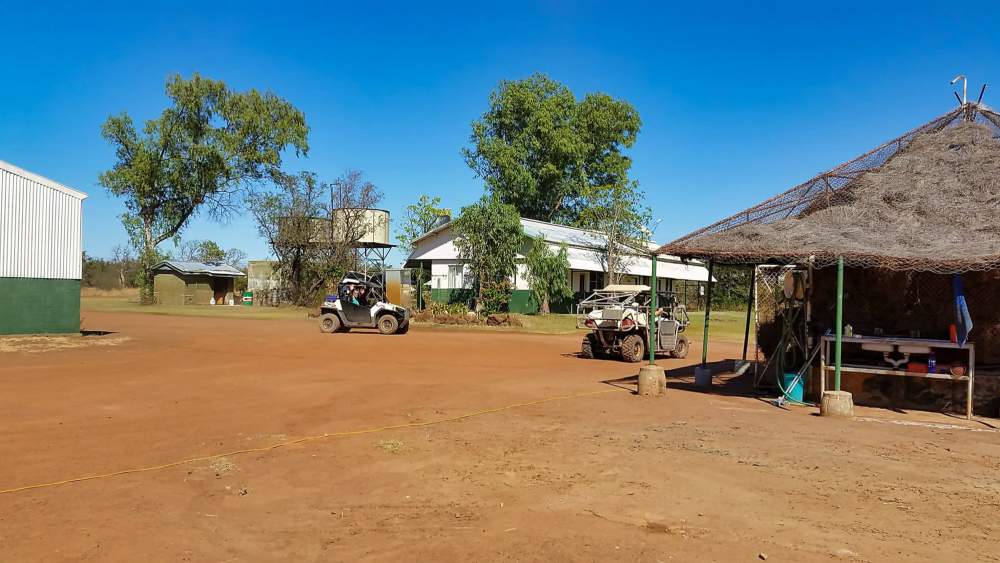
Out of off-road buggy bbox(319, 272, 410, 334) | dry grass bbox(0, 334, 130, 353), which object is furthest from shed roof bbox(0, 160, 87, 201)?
off-road buggy bbox(319, 272, 410, 334)

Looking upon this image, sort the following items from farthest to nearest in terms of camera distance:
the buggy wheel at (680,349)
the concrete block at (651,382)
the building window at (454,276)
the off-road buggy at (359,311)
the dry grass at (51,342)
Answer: the building window at (454,276) < the off-road buggy at (359,311) < the buggy wheel at (680,349) < the dry grass at (51,342) < the concrete block at (651,382)

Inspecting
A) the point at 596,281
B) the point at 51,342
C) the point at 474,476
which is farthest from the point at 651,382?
the point at 596,281

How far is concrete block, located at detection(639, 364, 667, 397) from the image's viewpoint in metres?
11.9

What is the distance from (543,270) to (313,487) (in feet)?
92.5

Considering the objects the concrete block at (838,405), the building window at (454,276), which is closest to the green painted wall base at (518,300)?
the building window at (454,276)

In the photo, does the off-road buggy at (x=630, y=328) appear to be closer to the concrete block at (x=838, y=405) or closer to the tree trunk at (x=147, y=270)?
the concrete block at (x=838, y=405)

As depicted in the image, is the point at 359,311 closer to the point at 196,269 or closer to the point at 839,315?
the point at 839,315

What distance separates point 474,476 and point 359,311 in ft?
60.0

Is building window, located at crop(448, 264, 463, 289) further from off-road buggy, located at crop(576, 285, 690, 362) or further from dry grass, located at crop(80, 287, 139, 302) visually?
dry grass, located at crop(80, 287, 139, 302)

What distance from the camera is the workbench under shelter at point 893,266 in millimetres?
10500

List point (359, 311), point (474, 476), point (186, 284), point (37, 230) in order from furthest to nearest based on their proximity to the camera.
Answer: point (186, 284) → point (359, 311) → point (37, 230) → point (474, 476)

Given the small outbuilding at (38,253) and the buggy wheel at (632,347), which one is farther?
the small outbuilding at (38,253)

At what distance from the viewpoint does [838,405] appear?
1019 centimetres

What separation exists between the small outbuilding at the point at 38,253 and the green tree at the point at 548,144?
32592 mm
